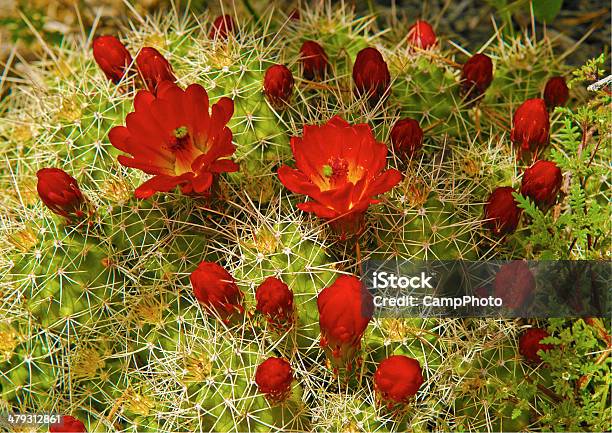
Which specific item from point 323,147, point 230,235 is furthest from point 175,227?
point 323,147

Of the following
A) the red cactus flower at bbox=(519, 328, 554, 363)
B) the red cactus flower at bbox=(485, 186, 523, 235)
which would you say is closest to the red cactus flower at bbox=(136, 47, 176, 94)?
the red cactus flower at bbox=(485, 186, 523, 235)

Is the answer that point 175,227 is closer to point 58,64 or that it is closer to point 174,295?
point 174,295

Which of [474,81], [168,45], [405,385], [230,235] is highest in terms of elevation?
[168,45]

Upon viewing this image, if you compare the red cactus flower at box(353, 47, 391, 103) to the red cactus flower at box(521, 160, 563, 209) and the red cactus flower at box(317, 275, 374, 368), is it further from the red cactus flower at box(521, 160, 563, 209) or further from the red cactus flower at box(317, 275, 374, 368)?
the red cactus flower at box(317, 275, 374, 368)

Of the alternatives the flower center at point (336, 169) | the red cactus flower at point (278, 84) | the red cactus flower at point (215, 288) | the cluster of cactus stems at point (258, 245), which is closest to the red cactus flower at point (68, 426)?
the cluster of cactus stems at point (258, 245)

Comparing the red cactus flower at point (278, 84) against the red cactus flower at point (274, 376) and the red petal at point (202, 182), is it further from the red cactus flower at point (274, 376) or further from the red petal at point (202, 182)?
the red cactus flower at point (274, 376)

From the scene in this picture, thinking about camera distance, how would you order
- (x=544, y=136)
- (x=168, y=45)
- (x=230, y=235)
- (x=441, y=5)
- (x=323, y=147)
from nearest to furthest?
(x=323, y=147) → (x=230, y=235) → (x=544, y=136) → (x=168, y=45) → (x=441, y=5)
